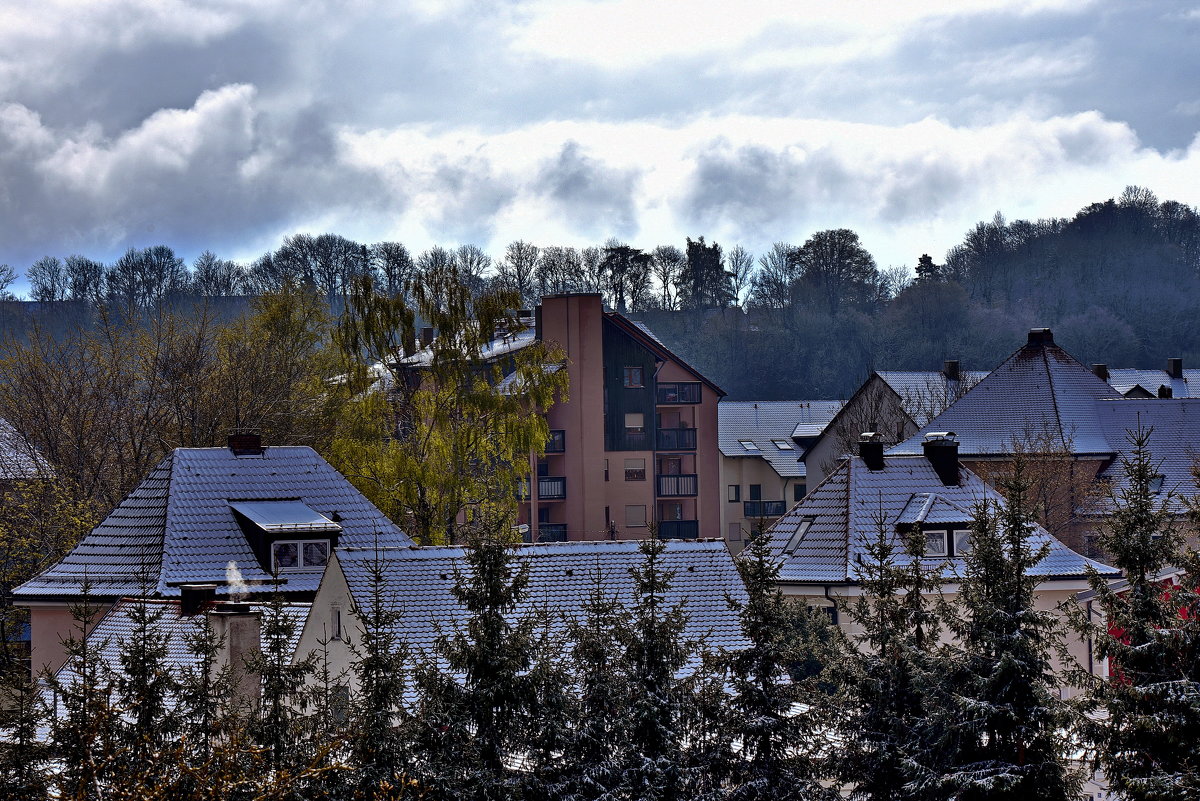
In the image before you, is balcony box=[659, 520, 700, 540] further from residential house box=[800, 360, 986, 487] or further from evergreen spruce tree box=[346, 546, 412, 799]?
evergreen spruce tree box=[346, 546, 412, 799]

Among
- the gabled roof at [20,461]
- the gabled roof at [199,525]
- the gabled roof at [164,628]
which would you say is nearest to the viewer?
the gabled roof at [164,628]

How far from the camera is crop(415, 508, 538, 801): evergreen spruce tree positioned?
53.1ft

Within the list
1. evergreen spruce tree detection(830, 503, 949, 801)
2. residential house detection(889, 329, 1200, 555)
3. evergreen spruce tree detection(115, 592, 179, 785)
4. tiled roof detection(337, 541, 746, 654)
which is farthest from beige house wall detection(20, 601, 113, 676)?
residential house detection(889, 329, 1200, 555)

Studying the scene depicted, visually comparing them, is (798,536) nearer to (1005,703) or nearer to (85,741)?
(1005,703)

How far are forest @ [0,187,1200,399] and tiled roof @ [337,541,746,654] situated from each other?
176 ft

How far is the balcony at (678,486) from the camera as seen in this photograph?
5419 cm

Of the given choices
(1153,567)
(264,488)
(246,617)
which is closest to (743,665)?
(1153,567)

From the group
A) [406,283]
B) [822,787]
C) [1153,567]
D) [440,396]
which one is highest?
[406,283]

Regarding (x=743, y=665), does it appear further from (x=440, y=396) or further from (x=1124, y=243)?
(x=1124, y=243)

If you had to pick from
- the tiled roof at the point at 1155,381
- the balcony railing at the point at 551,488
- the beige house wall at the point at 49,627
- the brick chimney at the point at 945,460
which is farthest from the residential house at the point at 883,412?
the beige house wall at the point at 49,627

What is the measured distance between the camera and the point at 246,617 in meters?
20.1

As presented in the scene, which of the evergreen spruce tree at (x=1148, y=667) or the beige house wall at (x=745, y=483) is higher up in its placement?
the beige house wall at (x=745, y=483)

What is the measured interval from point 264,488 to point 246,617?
29.1 feet

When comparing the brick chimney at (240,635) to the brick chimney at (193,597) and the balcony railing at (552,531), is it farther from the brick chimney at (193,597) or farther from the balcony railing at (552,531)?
the balcony railing at (552,531)
